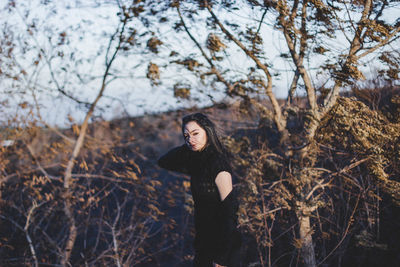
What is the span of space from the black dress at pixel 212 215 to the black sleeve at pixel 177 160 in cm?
21

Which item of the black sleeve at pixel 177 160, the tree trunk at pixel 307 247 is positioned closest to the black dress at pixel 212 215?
the black sleeve at pixel 177 160

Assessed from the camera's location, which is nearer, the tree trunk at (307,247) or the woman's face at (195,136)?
Answer: the woman's face at (195,136)

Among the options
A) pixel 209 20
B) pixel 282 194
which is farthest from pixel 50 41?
pixel 282 194

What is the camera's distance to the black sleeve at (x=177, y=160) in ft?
7.90

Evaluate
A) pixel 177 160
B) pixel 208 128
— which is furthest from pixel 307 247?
pixel 208 128

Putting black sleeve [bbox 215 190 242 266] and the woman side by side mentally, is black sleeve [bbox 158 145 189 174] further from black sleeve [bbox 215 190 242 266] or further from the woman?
black sleeve [bbox 215 190 242 266]

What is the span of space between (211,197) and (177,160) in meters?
0.64

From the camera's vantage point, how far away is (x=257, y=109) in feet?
16.3

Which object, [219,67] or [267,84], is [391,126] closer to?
[267,84]

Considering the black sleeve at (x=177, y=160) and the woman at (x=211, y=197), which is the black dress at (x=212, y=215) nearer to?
the woman at (x=211, y=197)

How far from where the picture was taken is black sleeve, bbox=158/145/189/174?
2.41m

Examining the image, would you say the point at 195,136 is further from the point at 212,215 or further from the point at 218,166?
the point at 212,215

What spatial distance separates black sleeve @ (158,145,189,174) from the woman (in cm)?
11

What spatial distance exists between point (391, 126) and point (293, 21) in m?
1.49
